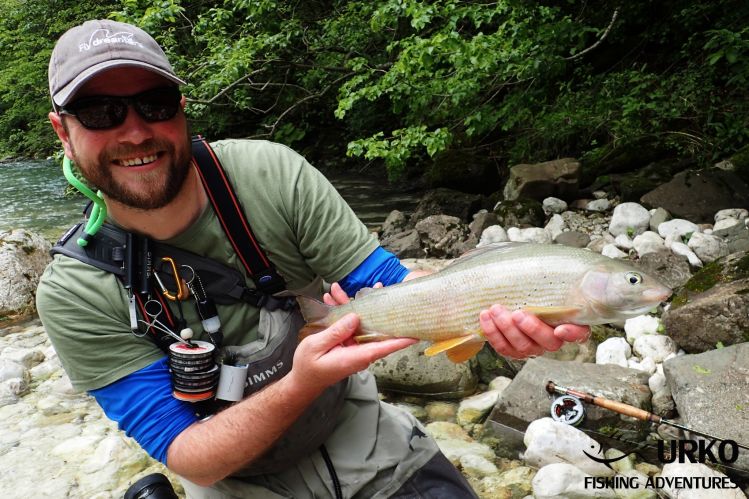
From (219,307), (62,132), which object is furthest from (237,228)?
(62,132)

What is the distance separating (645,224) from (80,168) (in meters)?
A: 7.59

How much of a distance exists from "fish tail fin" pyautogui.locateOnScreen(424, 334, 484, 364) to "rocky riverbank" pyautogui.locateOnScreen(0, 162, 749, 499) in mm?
1157

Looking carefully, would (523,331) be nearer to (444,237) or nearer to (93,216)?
(93,216)

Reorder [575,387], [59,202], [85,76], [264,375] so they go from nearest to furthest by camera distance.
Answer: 1. [85,76]
2. [264,375]
3. [575,387]
4. [59,202]

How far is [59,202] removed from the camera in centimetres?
1662

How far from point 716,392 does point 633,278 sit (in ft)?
7.56

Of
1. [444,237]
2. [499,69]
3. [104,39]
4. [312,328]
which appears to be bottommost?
[444,237]

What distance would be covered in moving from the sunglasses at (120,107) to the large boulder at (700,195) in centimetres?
764

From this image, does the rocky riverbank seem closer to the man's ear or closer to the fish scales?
the fish scales

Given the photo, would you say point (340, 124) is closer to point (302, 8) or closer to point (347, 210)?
point (302, 8)

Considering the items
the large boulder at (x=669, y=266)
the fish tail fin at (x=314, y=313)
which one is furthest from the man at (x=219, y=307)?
the large boulder at (x=669, y=266)

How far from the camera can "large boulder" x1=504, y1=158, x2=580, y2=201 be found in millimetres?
10031

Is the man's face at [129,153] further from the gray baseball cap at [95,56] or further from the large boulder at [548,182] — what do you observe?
the large boulder at [548,182]

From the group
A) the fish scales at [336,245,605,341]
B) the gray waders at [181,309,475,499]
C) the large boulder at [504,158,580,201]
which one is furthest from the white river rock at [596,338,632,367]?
the large boulder at [504,158,580,201]
